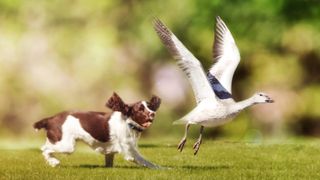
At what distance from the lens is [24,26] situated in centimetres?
688

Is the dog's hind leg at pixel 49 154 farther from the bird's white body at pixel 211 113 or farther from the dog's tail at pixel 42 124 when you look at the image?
the bird's white body at pixel 211 113

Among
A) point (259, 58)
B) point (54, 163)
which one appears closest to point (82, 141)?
point (54, 163)

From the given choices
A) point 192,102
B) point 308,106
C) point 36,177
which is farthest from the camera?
point 308,106

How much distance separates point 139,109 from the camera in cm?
579

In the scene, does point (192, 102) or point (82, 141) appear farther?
point (192, 102)

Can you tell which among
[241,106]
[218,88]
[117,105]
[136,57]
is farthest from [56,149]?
[136,57]

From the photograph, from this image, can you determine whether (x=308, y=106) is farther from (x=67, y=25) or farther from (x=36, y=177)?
(x=36, y=177)

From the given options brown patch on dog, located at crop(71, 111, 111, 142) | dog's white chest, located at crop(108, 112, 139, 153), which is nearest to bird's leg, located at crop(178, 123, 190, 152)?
dog's white chest, located at crop(108, 112, 139, 153)

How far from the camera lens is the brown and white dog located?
227 inches

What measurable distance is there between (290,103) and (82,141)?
205 cm

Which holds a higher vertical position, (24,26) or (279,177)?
(24,26)

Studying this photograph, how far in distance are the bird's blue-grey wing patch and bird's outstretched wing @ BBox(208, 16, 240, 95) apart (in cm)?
1

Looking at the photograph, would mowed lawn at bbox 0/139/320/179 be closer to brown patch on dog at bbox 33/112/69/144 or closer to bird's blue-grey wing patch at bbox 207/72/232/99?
brown patch on dog at bbox 33/112/69/144

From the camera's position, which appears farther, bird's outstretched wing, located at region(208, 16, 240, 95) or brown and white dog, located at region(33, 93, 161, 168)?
bird's outstretched wing, located at region(208, 16, 240, 95)
